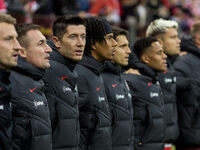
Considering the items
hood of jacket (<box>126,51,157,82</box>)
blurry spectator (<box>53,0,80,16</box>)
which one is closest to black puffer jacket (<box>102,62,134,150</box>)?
hood of jacket (<box>126,51,157,82</box>)

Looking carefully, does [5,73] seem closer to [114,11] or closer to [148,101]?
[148,101]

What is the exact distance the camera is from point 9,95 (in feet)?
18.5

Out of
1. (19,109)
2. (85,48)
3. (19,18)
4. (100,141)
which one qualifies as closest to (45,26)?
(19,18)

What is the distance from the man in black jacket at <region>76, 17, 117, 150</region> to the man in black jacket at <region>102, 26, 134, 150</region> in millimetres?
322

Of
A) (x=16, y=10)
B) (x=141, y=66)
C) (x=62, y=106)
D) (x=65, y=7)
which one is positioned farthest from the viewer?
(x=65, y=7)

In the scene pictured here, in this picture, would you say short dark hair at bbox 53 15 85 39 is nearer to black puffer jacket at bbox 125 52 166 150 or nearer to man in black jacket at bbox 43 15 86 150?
man in black jacket at bbox 43 15 86 150

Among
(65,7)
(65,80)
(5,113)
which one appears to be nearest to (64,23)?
(65,80)

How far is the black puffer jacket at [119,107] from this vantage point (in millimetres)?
7684

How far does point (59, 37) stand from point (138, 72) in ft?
7.06

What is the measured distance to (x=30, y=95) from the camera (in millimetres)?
6086

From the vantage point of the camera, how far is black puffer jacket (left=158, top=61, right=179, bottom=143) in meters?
9.35

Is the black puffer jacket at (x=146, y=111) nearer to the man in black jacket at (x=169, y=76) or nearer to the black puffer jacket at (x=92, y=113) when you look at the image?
the man in black jacket at (x=169, y=76)

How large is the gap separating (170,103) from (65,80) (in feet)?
10.3

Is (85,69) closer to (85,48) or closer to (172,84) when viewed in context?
(85,48)
